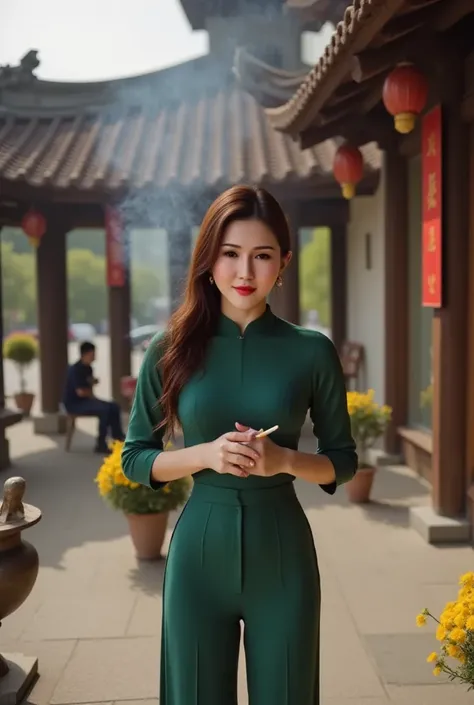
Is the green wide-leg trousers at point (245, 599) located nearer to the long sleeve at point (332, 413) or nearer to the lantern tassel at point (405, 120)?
the long sleeve at point (332, 413)

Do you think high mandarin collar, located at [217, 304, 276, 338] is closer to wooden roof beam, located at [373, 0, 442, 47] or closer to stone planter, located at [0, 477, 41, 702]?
stone planter, located at [0, 477, 41, 702]

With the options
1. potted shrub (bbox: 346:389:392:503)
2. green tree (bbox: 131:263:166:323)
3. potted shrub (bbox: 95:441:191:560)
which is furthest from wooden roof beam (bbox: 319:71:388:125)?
green tree (bbox: 131:263:166:323)

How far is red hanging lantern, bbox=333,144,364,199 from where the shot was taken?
6.05 meters

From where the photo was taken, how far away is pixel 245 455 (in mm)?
1493

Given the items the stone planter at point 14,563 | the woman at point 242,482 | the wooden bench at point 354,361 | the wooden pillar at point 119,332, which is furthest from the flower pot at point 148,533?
the wooden pillar at point 119,332

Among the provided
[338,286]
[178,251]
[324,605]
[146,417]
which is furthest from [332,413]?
[338,286]

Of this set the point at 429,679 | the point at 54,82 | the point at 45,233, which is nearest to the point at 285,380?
the point at 429,679

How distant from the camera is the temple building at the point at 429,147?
4117 mm

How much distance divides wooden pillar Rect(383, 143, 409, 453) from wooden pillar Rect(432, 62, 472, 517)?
202 centimetres

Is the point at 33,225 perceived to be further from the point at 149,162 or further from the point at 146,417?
the point at 146,417

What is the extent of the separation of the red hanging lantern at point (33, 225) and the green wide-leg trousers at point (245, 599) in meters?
7.36

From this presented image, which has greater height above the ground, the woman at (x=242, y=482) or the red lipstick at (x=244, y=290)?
the red lipstick at (x=244, y=290)

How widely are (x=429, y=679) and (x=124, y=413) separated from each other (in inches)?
295

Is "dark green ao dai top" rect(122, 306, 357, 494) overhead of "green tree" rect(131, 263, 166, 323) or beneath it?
beneath
